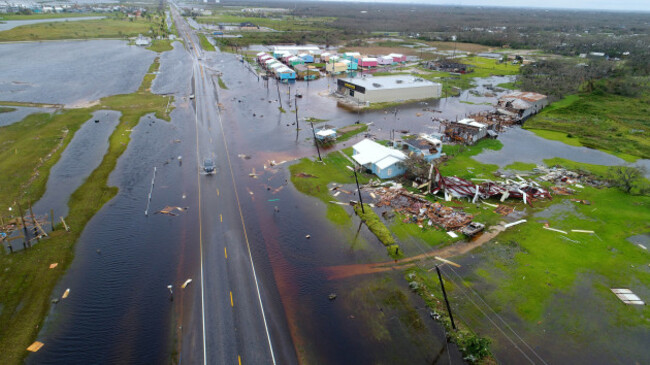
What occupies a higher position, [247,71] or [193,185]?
[247,71]

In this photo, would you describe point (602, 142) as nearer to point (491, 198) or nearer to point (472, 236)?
point (491, 198)

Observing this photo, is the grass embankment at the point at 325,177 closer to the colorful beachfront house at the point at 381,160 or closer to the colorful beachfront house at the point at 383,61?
the colorful beachfront house at the point at 381,160

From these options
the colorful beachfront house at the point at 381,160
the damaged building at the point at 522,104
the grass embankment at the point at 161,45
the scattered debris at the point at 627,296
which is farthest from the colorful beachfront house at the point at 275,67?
the scattered debris at the point at 627,296

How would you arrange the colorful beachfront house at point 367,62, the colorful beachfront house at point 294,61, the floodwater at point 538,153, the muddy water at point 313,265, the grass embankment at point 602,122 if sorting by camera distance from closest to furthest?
the muddy water at point 313,265 → the floodwater at point 538,153 → the grass embankment at point 602,122 → the colorful beachfront house at point 294,61 → the colorful beachfront house at point 367,62

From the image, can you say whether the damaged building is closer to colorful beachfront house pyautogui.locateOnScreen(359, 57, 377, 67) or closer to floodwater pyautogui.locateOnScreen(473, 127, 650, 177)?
floodwater pyautogui.locateOnScreen(473, 127, 650, 177)

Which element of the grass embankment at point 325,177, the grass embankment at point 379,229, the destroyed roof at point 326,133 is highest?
the destroyed roof at point 326,133

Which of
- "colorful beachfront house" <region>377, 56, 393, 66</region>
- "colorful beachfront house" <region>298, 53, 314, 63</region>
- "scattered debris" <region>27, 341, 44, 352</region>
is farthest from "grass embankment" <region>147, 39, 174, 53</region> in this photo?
"scattered debris" <region>27, 341, 44, 352</region>

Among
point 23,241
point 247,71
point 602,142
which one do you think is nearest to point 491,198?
point 602,142
